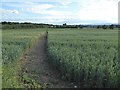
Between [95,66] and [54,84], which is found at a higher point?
[95,66]

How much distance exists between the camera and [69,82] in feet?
34.0

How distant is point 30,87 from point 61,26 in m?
124

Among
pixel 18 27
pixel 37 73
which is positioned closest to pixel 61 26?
pixel 18 27

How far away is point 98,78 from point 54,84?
65.5 inches

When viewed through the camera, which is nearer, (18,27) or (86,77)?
(86,77)

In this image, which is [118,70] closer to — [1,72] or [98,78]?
[98,78]

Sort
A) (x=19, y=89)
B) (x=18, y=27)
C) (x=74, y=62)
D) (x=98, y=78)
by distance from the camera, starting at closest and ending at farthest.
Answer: (x=19, y=89) → (x=98, y=78) → (x=74, y=62) → (x=18, y=27)

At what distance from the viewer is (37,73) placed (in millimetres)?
12305

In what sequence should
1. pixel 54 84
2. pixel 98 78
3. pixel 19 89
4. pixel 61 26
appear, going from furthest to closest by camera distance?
pixel 61 26
pixel 54 84
pixel 98 78
pixel 19 89

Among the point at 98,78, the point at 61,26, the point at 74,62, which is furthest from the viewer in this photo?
the point at 61,26

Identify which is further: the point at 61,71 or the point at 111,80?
the point at 61,71

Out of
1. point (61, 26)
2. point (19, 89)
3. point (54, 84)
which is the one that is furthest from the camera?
point (61, 26)

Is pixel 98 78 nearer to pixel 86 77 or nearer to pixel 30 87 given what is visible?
pixel 86 77

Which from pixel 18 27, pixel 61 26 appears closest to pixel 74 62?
pixel 18 27
